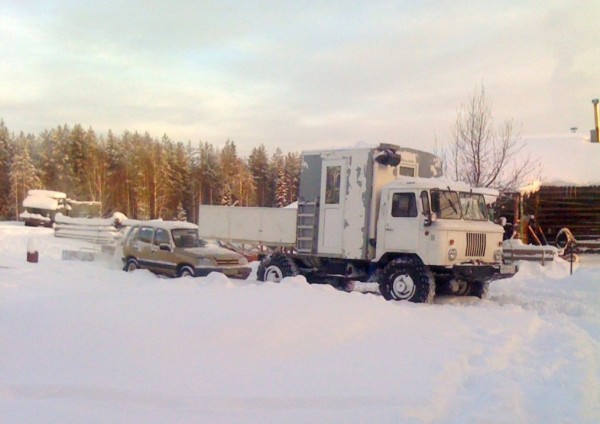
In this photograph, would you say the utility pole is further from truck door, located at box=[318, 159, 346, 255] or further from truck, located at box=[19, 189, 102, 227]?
truck, located at box=[19, 189, 102, 227]

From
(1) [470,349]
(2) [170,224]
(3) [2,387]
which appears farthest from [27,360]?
(2) [170,224]

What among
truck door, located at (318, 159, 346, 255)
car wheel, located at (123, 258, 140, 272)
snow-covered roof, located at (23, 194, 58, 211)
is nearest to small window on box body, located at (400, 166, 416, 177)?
truck door, located at (318, 159, 346, 255)

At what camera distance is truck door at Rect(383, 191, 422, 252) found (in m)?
12.0

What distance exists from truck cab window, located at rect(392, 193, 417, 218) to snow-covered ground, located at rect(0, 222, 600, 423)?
3.49m

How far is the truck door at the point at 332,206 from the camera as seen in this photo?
13084 millimetres

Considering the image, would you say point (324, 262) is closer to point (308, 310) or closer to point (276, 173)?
point (308, 310)

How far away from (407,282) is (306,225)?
2.89 m

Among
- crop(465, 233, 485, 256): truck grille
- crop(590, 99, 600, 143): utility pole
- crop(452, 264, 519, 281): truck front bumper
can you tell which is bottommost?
crop(452, 264, 519, 281): truck front bumper

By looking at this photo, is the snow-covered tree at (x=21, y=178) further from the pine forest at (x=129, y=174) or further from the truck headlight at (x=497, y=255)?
the truck headlight at (x=497, y=255)

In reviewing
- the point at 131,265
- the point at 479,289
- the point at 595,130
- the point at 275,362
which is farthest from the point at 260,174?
the point at 275,362

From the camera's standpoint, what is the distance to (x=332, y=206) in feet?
43.3

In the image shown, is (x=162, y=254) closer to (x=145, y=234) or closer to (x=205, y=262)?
(x=145, y=234)

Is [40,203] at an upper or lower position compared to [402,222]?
upper

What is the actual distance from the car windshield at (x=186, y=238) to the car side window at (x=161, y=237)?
0.60 feet
